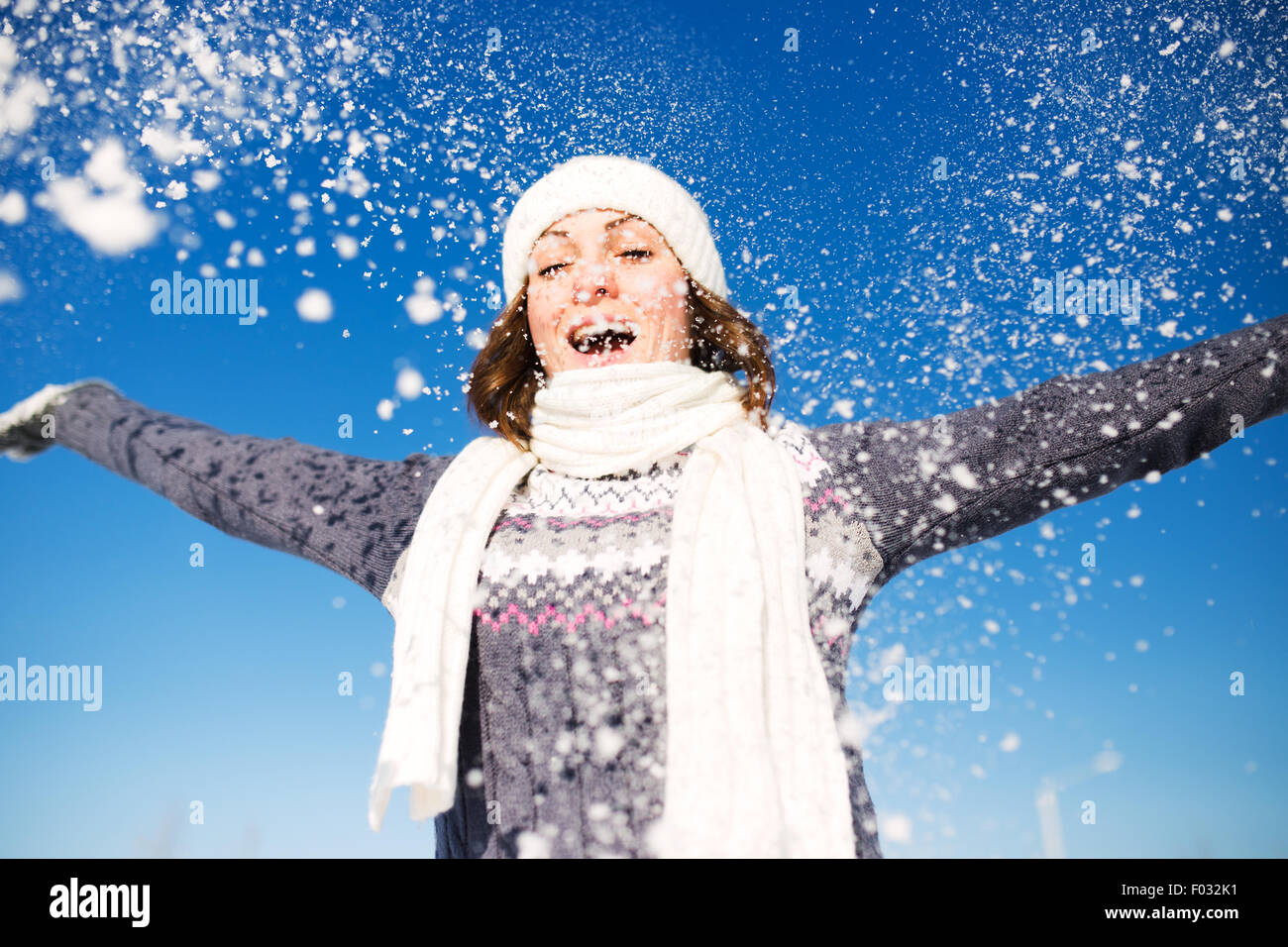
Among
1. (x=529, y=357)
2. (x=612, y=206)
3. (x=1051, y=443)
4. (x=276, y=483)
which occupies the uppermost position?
(x=612, y=206)

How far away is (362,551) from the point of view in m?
2.75

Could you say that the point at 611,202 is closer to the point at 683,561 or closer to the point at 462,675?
the point at 683,561

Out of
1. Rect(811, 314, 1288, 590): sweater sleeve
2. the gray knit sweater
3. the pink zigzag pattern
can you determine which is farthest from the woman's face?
the pink zigzag pattern

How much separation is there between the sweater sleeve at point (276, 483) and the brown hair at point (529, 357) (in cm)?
31

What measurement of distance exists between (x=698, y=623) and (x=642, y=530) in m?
0.39

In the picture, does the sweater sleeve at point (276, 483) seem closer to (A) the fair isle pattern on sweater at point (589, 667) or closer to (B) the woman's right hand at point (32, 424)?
(B) the woman's right hand at point (32, 424)

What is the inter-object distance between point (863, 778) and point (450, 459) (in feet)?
5.93

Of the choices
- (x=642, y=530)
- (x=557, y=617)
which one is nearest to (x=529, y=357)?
(x=642, y=530)

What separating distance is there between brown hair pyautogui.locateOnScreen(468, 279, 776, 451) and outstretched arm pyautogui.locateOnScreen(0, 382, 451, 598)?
0.99ft

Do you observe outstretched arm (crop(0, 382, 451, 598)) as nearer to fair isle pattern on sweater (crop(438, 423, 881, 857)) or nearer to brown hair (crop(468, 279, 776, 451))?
brown hair (crop(468, 279, 776, 451))

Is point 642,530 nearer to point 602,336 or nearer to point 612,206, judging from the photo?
point 602,336

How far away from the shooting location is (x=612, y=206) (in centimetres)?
308

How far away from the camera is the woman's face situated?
9.42 ft
